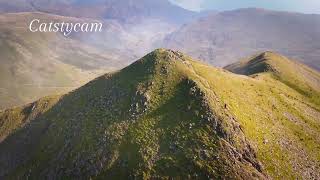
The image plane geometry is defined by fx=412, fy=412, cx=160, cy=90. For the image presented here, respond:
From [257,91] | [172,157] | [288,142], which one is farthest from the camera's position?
[257,91]

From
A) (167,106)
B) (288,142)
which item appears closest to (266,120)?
(288,142)

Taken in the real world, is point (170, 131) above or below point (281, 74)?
above

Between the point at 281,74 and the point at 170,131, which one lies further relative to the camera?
the point at 281,74

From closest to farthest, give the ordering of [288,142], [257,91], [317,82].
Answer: [288,142] → [257,91] → [317,82]

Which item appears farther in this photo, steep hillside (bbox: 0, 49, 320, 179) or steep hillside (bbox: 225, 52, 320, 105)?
steep hillside (bbox: 225, 52, 320, 105)

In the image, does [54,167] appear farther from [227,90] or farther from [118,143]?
[227,90]

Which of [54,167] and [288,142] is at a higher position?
[288,142]

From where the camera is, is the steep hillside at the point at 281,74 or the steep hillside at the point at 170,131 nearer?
the steep hillside at the point at 170,131

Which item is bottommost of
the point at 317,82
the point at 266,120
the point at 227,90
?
the point at 317,82
